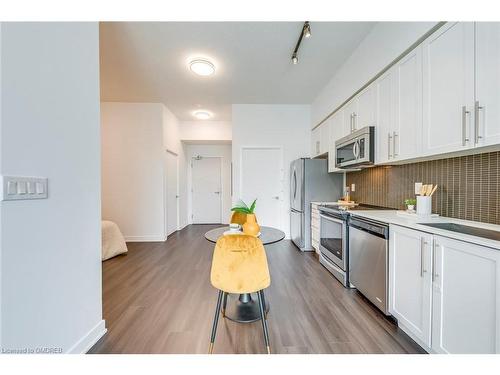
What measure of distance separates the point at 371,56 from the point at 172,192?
178 inches

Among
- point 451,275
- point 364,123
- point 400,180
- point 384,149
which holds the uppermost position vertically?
point 364,123

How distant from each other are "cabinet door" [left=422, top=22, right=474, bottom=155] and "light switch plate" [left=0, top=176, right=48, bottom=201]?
2570 mm

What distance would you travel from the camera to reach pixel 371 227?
6.48 feet

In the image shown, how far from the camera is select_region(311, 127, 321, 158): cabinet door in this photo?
4.11 metres

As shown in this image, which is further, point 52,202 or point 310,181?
point 310,181

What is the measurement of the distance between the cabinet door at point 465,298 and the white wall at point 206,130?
493 cm

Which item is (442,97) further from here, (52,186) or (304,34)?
(52,186)

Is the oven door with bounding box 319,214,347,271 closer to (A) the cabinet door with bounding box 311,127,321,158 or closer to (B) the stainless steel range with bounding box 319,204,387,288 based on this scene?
(B) the stainless steel range with bounding box 319,204,387,288

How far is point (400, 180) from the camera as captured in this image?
7.94 ft

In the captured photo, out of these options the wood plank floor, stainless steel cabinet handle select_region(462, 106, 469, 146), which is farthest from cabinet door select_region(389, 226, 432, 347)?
stainless steel cabinet handle select_region(462, 106, 469, 146)

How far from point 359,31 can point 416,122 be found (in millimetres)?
1318
